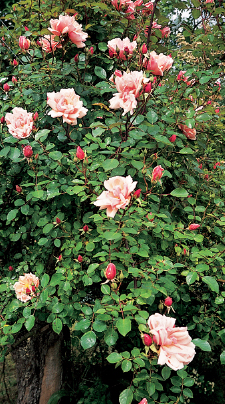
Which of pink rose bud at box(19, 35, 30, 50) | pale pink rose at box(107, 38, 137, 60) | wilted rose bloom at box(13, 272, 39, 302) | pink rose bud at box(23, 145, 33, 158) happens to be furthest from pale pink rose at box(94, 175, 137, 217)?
pink rose bud at box(19, 35, 30, 50)

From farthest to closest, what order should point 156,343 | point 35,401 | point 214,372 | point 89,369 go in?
point 214,372 < point 89,369 < point 35,401 < point 156,343

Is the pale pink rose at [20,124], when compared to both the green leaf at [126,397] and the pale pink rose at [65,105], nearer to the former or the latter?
the pale pink rose at [65,105]

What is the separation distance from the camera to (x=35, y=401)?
238cm

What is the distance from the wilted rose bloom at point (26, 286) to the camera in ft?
4.63

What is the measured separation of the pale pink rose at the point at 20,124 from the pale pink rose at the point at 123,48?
54 cm

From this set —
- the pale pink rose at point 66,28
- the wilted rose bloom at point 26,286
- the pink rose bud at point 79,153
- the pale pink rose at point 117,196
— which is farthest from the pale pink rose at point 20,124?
the wilted rose bloom at point 26,286

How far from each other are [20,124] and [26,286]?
82 cm

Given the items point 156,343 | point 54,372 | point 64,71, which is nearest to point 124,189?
point 156,343

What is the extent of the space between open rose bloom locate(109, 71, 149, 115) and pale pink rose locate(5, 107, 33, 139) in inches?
19.0

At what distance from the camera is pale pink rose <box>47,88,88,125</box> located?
130 centimetres

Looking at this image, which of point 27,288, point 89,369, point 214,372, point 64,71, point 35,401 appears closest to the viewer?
point 27,288

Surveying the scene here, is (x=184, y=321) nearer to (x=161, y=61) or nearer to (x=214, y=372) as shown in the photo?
(x=214, y=372)

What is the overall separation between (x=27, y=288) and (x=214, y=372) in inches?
125

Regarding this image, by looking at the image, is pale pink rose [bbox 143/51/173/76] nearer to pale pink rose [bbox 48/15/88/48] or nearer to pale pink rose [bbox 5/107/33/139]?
pale pink rose [bbox 48/15/88/48]
